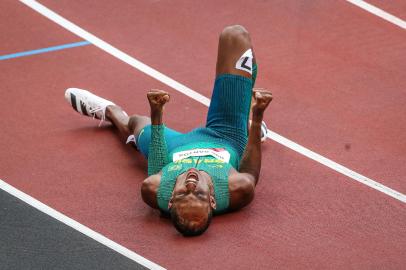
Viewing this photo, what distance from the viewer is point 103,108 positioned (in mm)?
8664

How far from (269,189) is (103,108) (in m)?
1.78

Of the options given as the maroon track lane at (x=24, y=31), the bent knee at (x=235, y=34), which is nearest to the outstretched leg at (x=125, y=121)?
the bent knee at (x=235, y=34)

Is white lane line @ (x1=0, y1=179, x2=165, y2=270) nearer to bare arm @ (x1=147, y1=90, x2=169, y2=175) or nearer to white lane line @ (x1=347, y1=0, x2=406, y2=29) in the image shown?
bare arm @ (x1=147, y1=90, x2=169, y2=175)

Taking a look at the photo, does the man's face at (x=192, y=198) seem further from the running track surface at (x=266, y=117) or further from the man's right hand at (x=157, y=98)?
the man's right hand at (x=157, y=98)

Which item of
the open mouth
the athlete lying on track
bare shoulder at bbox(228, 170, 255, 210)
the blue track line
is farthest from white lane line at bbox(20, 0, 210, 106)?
the open mouth

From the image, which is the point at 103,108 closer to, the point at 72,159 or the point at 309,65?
the point at 72,159

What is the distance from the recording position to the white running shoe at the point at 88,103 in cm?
868

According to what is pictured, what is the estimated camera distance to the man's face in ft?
22.6

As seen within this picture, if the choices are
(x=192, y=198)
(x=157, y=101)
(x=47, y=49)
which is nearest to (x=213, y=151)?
(x=157, y=101)

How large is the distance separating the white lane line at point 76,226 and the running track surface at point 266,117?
0.19 ft

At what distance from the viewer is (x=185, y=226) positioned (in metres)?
6.95

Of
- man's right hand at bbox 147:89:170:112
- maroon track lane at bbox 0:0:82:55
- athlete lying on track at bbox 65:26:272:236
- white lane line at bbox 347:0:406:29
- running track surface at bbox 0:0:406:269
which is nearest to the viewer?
athlete lying on track at bbox 65:26:272:236

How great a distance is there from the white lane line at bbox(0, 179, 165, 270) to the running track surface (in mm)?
57

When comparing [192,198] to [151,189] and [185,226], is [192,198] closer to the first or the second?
[185,226]
